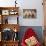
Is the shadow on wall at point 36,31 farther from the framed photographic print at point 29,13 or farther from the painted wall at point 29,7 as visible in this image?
the framed photographic print at point 29,13

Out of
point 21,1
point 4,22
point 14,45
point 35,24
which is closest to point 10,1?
point 21,1

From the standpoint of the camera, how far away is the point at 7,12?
5.13 m

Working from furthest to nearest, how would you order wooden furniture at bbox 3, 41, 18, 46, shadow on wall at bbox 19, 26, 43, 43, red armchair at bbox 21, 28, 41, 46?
1. shadow on wall at bbox 19, 26, 43, 43
2. wooden furniture at bbox 3, 41, 18, 46
3. red armchair at bbox 21, 28, 41, 46

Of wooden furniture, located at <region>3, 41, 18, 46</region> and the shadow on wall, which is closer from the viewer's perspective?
wooden furniture, located at <region>3, 41, 18, 46</region>

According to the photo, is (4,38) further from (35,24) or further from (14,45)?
(35,24)

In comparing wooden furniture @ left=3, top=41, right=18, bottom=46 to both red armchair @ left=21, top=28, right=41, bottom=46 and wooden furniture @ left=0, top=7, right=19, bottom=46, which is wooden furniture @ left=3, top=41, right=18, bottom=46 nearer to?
wooden furniture @ left=0, top=7, right=19, bottom=46

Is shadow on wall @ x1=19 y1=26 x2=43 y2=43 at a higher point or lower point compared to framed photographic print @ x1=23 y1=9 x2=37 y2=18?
lower

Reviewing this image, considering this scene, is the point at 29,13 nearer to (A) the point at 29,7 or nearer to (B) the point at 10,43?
(A) the point at 29,7

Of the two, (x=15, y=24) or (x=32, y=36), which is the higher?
(x=15, y=24)

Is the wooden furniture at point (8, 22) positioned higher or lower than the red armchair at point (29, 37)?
higher

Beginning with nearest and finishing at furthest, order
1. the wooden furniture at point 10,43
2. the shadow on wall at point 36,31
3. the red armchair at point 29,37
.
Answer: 1. the red armchair at point 29,37
2. the wooden furniture at point 10,43
3. the shadow on wall at point 36,31

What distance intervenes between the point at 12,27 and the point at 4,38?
455 millimetres

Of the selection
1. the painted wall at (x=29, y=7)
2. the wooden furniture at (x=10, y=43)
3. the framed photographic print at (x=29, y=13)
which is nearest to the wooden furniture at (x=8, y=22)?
the wooden furniture at (x=10, y=43)

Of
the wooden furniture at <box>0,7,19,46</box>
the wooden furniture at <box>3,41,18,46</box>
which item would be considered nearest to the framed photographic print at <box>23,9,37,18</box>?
the wooden furniture at <box>0,7,19,46</box>
